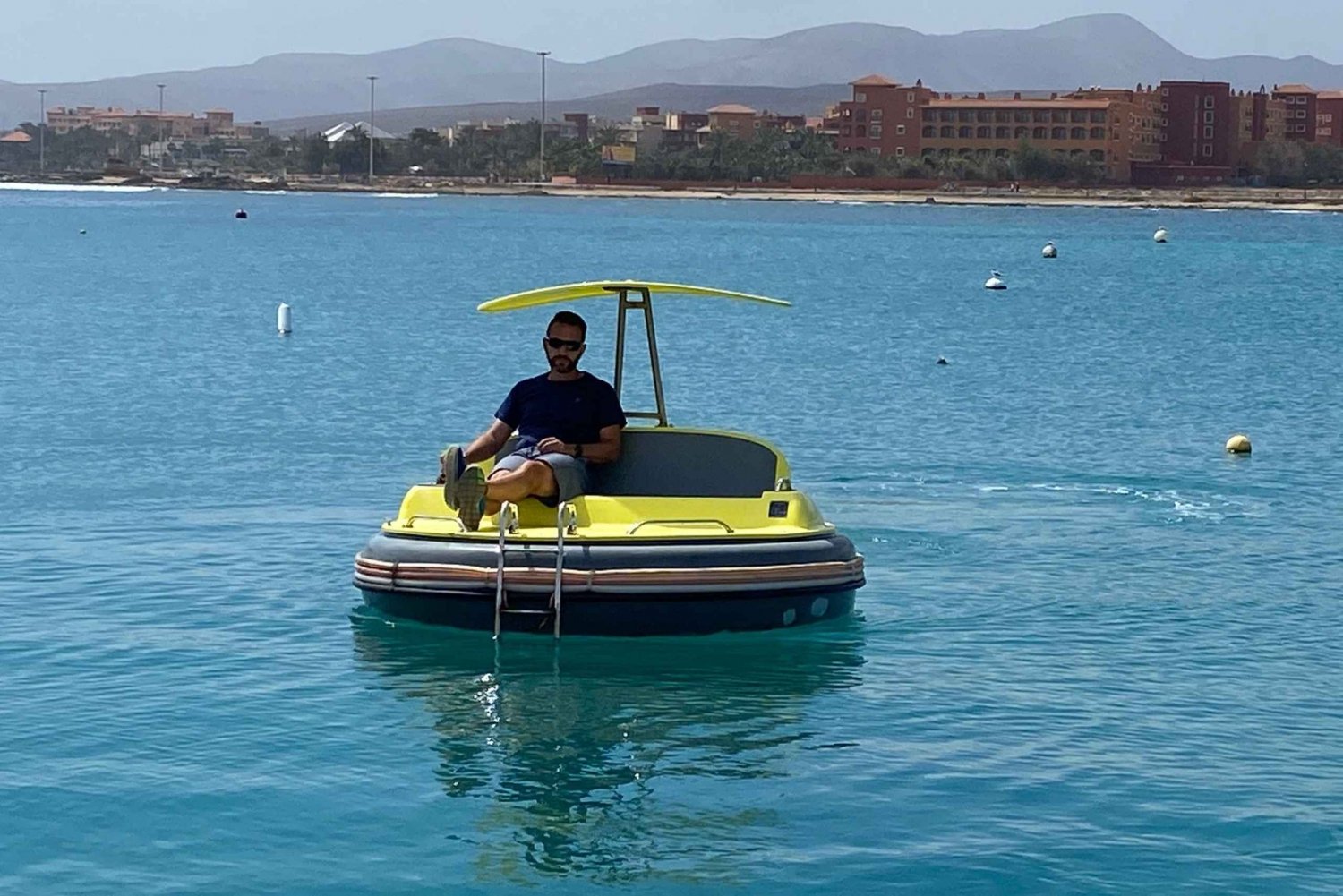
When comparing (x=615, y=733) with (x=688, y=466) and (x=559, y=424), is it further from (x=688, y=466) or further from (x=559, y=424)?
(x=688, y=466)

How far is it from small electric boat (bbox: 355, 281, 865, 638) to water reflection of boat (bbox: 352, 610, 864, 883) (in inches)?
9.6

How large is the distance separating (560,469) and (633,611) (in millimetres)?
1054

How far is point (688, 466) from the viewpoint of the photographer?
49.4 feet

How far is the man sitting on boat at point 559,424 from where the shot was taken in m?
14.3

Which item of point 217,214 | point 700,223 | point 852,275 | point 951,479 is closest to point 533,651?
point 951,479

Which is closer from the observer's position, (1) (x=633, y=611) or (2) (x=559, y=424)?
(1) (x=633, y=611)

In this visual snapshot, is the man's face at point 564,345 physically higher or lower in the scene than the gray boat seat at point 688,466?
higher

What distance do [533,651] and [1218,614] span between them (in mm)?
5027

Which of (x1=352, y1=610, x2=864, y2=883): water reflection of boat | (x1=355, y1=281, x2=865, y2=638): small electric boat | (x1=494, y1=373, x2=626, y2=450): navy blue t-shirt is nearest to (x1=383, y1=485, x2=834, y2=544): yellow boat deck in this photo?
(x1=355, y1=281, x2=865, y2=638): small electric boat

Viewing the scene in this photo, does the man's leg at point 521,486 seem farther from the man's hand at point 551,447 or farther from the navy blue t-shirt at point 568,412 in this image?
the navy blue t-shirt at point 568,412

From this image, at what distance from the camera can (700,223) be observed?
450 feet

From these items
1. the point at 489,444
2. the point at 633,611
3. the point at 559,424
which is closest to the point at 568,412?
the point at 559,424

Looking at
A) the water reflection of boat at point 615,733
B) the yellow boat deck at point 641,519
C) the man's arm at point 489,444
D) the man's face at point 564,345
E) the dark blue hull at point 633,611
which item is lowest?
the water reflection of boat at point 615,733

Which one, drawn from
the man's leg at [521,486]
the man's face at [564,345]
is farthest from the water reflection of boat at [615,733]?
the man's face at [564,345]
